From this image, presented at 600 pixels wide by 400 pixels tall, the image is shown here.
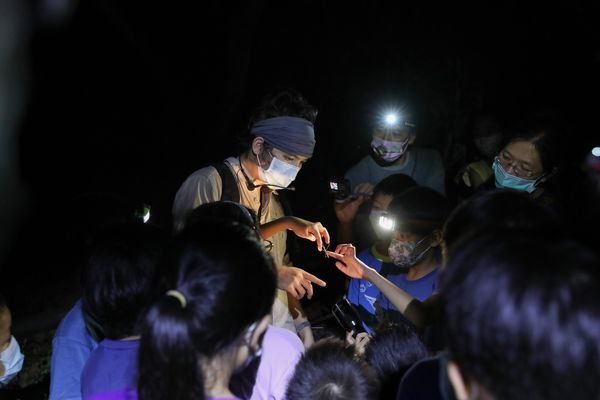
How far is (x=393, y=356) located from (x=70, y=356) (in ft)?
4.47

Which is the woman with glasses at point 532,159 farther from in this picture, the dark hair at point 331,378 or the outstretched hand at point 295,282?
the dark hair at point 331,378

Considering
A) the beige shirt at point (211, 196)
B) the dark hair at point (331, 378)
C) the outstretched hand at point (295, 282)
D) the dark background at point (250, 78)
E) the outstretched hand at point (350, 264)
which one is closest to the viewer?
the dark hair at point (331, 378)

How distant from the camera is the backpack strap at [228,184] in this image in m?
3.06

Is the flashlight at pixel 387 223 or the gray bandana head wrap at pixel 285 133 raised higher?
the gray bandana head wrap at pixel 285 133

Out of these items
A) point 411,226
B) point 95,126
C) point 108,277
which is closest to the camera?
point 108,277

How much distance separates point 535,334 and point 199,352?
86cm

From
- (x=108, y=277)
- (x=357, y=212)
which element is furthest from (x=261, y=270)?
(x=357, y=212)

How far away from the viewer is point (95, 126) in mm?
7637

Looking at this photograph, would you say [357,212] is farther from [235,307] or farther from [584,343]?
[584,343]

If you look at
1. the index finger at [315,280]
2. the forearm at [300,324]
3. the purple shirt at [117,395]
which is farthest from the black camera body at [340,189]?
the purple shirt at [117,395]

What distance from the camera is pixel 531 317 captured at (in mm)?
932

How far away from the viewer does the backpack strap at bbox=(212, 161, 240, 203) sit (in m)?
3.06

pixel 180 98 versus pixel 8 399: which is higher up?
pixel 180 98

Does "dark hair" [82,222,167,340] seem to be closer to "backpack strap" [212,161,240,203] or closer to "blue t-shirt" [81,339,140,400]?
"blue t-shirt" [81,339,140,400]
